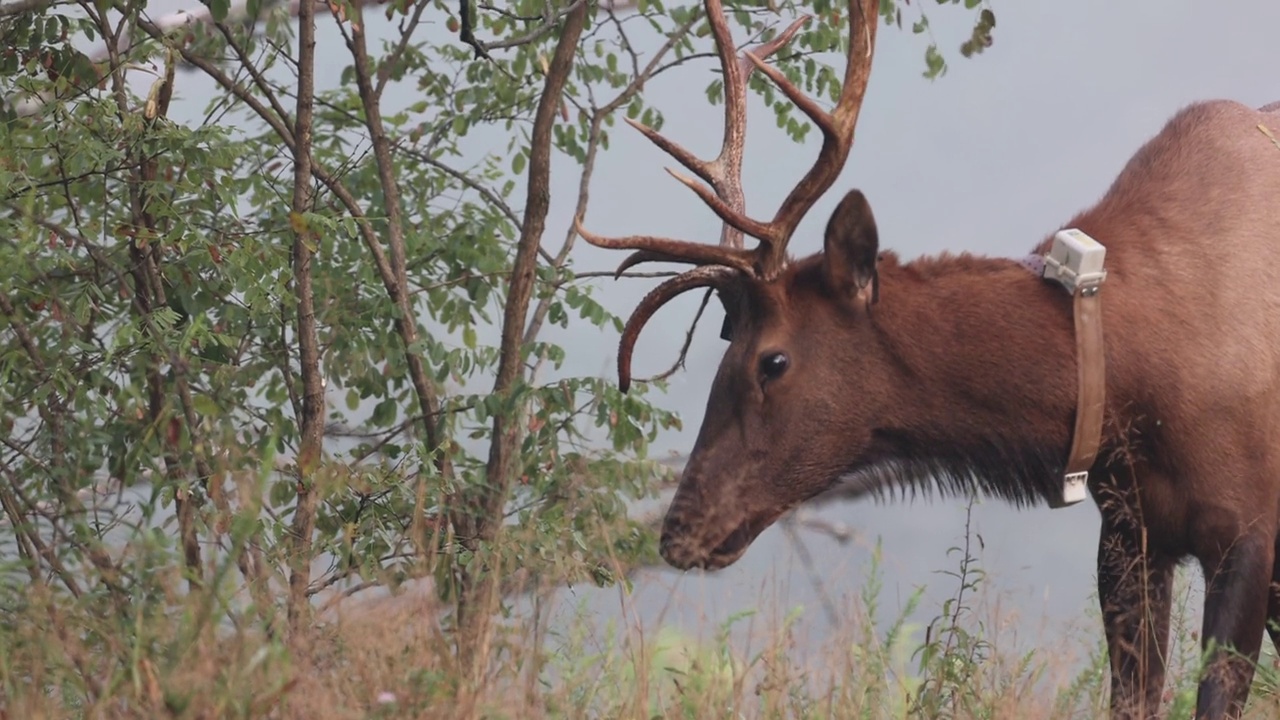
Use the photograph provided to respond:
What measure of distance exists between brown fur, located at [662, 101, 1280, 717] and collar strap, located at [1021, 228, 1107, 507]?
0.17 ft

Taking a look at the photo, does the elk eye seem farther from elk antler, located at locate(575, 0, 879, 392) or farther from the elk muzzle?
the elk muzzle

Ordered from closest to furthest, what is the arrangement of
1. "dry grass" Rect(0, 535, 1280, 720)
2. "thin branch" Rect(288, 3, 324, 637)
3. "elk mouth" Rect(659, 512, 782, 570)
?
"dry grass" Rect(0, 535, 1280, 720)
"elk mouth" Rect(659, 512, 782, 570)
"thin branch" Rect(288, 3, 324, 637)

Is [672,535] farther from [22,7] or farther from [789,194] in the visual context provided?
[22,7]

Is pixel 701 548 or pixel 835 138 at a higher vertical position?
pixel 835 138

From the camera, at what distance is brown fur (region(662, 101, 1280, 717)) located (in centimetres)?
460

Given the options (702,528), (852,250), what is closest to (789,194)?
(852,250)

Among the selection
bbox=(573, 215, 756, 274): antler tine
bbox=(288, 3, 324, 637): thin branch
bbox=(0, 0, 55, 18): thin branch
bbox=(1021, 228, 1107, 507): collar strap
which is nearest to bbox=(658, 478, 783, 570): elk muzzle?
bbox=(573, 215, 756, 274): antler tine

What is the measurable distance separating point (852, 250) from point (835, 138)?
1.33ft

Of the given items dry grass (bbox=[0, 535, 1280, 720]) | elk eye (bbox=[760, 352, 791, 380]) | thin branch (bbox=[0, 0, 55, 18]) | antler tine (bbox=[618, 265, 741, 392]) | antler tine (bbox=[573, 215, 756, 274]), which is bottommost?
dry grass (bbox=[0, 535, 1280, 720])

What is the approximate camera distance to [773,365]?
480cm

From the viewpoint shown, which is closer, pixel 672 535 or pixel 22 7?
pixel 672 535

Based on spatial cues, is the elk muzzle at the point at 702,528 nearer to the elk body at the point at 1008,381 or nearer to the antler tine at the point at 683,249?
the elk body at the point at 1008,381

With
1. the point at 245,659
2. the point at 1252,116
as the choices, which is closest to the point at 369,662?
the point at 245,659

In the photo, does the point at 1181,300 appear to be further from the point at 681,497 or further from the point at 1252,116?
the point at 681,497
